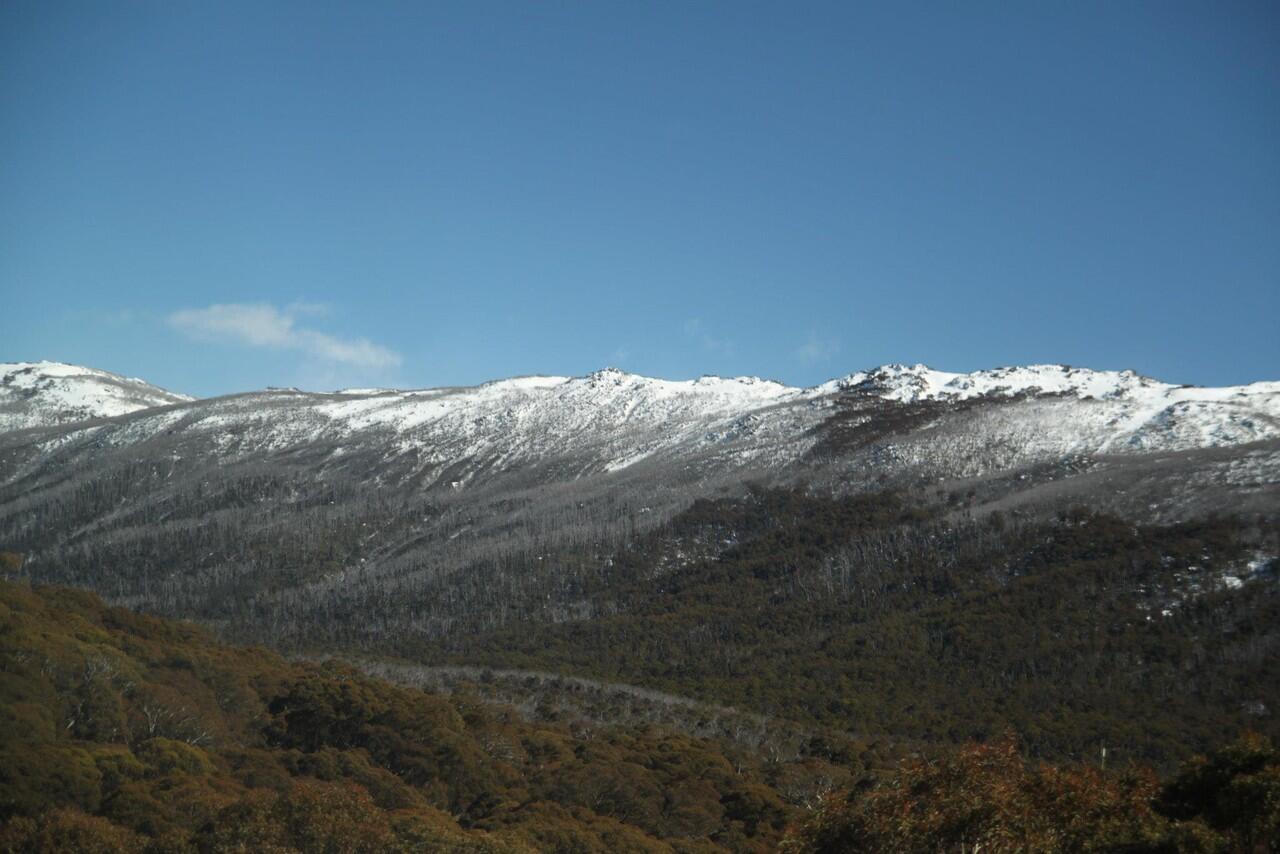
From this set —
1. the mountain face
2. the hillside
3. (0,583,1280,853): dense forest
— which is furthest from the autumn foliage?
the mountain face

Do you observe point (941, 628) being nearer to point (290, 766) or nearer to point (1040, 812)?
point (290, 766)

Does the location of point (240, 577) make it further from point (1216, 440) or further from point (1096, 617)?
point (1216, 440)

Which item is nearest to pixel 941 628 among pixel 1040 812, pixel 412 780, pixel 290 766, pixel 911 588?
pixel 911 588

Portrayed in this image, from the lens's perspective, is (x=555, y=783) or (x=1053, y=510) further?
(x=1053, y=510)

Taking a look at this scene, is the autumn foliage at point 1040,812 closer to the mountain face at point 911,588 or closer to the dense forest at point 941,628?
the dense forest at point 941,628

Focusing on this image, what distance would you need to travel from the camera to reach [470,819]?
48906mm

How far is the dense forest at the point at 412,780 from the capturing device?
25.2 m

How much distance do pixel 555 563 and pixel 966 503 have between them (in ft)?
221

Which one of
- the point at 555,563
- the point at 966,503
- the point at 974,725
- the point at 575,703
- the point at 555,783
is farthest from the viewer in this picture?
the point at 555,563

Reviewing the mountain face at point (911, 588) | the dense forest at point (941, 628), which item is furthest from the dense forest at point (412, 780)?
the mountain face at point (911, 588)

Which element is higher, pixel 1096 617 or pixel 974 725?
pixel 1096 617

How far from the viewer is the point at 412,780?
173ft

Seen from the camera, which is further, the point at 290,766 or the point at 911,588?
the point at 911,588

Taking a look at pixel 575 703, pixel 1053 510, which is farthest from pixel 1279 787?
pixel 1053 510
